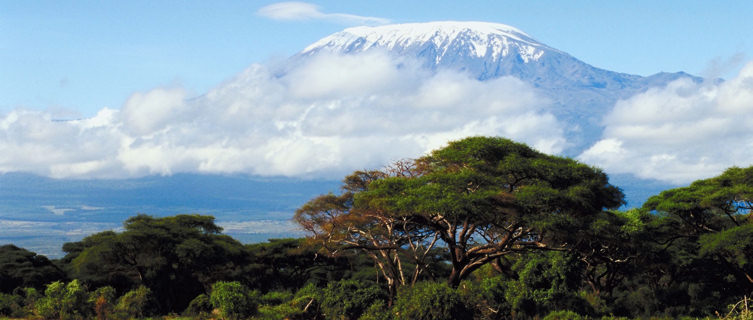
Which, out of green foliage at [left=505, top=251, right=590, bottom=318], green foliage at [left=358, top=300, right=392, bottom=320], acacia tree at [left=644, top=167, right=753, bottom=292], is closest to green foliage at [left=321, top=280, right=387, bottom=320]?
green foliage at [left=358, top=300, right=392, bottom=320]

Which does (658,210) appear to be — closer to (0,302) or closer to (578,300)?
(578,300)

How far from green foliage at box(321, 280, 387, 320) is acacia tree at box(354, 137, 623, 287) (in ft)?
8.97

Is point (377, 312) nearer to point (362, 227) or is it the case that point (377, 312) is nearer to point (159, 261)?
point (362, 227)

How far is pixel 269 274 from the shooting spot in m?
46.4

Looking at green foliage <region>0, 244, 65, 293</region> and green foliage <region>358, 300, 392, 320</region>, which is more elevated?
green foliage <region>0, 244, 65, 293</region>

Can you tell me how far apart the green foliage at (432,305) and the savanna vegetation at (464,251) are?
42 millimetres

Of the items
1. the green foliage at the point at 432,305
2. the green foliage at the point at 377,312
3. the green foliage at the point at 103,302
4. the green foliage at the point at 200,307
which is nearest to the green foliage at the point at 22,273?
the green foliage at the point at 103,302

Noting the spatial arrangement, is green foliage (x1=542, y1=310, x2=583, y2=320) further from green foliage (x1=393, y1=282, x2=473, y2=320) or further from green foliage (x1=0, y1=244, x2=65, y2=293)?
green foliage (x1=0, y1=244, x2=65, y2=293)

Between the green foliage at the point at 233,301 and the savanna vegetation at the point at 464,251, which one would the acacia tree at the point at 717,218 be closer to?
the savanna vegetation at the point at 464,251

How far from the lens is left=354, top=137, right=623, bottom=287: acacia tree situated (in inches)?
963

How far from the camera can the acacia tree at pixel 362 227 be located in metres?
26.9

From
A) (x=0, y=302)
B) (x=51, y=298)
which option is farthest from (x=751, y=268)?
(x=0, y=302)

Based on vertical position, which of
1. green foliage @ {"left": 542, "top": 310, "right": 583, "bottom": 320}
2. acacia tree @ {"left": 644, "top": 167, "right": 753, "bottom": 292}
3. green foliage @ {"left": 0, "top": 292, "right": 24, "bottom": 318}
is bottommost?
green foliage @ {"left": 542, "top": 310, "right": 583, "bottom": 320}

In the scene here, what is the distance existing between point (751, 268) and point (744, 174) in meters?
4.25
